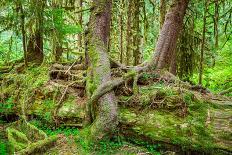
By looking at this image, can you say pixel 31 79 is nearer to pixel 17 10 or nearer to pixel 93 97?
pixel 17 10

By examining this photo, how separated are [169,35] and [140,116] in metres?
3.23

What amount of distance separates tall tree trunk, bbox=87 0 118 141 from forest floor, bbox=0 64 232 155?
0.97 feet

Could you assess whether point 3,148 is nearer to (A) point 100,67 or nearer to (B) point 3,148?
(B) point 3,148

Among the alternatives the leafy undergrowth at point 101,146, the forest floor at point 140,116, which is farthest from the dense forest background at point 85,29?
the leafy undergrowth at point 101,146

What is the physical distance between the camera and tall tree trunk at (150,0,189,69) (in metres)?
9.66

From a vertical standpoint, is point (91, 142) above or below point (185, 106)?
below

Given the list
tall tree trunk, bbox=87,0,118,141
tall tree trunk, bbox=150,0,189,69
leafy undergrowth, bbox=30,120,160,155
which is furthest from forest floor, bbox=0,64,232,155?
tall tree trunk, bbox=150,0,189,69

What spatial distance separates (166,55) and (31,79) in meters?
4.07

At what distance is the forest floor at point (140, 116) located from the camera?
22.3ft

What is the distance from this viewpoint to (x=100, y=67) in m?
7.99

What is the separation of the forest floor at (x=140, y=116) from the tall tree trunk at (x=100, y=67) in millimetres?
295

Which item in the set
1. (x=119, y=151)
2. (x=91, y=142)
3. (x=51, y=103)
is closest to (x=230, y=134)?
(x=119, y=151)

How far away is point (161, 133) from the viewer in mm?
7039

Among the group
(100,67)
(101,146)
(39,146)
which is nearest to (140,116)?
(101,146)
